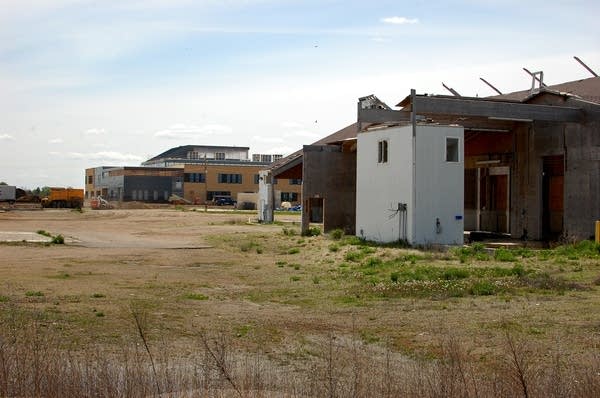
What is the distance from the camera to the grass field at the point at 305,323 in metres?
8.29

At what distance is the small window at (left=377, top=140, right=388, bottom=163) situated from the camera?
34000mm

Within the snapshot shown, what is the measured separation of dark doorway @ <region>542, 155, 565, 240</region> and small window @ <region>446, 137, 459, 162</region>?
16.2 feet

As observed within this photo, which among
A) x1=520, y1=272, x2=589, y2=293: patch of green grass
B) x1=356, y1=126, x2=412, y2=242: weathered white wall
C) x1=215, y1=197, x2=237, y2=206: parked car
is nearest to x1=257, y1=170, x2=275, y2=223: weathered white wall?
x1=356, y1=126, x2=412, y2=242: weathered white wall

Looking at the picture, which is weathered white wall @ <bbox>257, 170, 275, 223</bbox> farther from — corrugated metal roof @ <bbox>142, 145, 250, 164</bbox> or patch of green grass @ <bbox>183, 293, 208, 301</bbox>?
corrugated metal roof @ <bbox>142, 145, 250, 164</bbox>

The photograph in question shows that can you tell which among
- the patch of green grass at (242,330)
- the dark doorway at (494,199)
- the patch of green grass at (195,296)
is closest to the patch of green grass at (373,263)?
the patch of green grass at (195,296)

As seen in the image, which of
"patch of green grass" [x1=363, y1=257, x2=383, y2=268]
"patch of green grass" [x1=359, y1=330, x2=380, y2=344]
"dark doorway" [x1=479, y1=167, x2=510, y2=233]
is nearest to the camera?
"patch of green grass" [x1=359, y1=330, x2=380, y2=344]

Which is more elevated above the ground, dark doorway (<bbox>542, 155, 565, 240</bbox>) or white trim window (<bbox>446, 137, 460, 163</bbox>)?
white trim window (<bbox>446, 137, 460, 163</bbox>)

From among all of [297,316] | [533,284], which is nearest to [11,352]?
[297,316]

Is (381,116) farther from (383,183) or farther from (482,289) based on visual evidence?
(482,289)

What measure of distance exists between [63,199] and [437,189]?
70.6 meters

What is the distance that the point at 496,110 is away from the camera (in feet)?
108

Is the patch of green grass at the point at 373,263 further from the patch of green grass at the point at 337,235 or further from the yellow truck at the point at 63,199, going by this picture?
the yellow truck at the point at 63,199

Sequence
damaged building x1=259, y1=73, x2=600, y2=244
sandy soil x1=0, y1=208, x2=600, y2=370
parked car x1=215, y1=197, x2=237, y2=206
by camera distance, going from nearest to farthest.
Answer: sandy soil x1=0, y1=208, x2=600, y2=370
damaged building x1=259, y1=73, x2=600, y2=244
parked car x1=215, y1=197, x2=237, y2=206

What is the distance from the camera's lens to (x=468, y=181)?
41062 millimetres
